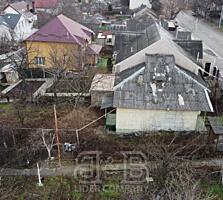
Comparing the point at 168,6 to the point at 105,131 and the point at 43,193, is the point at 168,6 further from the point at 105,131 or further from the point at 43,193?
the point at 43,193

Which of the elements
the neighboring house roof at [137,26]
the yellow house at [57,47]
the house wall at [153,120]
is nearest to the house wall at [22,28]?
the yellow house at [57,47]

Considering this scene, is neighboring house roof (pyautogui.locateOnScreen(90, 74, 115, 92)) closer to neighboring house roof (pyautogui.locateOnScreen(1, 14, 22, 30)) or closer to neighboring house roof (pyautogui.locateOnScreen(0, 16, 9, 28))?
neighboring house roof (pyautogui.locateOnScreen(0, 16, 9, 28))

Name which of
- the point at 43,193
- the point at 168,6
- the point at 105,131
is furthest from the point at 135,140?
the point at 168,6

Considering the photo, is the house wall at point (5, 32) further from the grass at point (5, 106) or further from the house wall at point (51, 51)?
the grass at point (5, 106)

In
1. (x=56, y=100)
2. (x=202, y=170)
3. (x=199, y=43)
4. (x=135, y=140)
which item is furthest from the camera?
(x=199, y=43)

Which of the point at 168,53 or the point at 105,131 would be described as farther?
the point at 168,53

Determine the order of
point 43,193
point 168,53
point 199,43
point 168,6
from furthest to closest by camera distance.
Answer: point 168,6 < point 199,43 < point 168,53 < point 43,193
